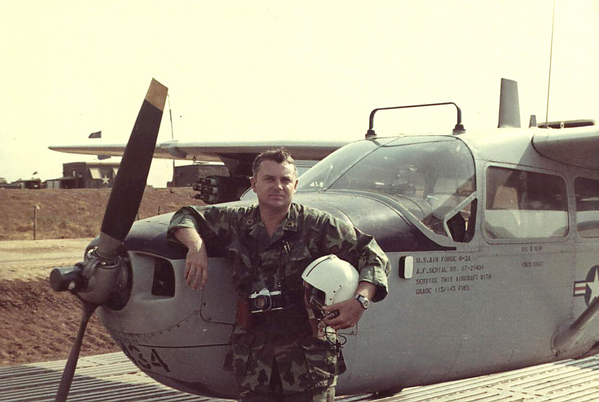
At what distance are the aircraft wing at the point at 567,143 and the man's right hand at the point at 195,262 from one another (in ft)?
11.3

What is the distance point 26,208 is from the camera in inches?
1410

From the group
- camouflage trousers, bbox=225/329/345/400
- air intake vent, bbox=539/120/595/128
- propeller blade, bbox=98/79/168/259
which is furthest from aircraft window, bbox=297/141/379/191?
A: air intake vent, bbox=539/120/595/128

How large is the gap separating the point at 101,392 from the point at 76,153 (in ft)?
23.5

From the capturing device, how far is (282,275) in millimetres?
4172

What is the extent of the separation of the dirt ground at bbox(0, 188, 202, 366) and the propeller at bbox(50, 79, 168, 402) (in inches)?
419

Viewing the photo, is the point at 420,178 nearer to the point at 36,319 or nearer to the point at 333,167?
the point at 333,167

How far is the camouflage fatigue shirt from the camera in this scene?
406 cm

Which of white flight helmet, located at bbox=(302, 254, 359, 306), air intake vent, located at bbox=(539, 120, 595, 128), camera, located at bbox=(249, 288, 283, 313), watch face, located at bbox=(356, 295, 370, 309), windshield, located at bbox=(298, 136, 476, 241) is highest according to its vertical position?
air intake vent, located at bbox=(539, 120, 595, 128)

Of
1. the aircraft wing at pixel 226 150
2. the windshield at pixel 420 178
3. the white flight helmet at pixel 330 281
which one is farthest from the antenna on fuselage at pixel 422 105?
the aircraft wing at pixel 226 150

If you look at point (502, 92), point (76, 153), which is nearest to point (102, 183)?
point (76, 153)

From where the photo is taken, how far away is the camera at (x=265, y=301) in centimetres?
410

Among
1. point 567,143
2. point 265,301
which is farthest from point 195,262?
point 567,143

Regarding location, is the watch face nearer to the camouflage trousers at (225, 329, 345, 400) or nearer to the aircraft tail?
the camouflage trousers at (225, 329, 345, 400)

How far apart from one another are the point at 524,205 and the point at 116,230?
3.36 m
